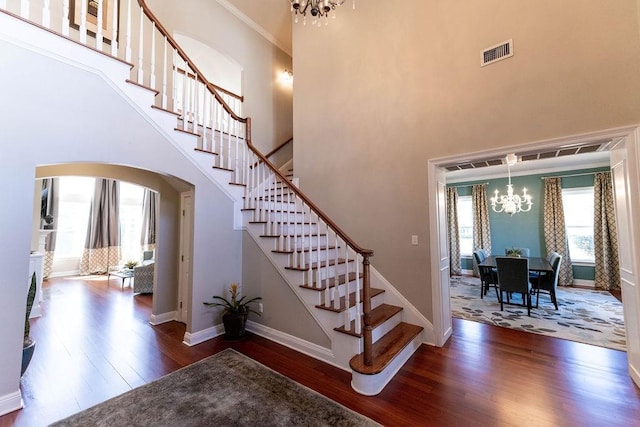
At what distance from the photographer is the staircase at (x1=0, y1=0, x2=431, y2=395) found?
2.42m

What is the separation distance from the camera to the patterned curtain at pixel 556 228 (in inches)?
243

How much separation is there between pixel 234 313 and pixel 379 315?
1790mm

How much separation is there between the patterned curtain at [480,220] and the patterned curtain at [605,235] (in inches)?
80.7

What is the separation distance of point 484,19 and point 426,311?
342 cm

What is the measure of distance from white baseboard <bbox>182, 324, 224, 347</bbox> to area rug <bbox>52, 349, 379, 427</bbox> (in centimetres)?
66

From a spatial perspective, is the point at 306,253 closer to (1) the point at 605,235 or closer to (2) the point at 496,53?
(2) the point at 496,53

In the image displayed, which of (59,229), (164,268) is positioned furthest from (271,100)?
(59,229)

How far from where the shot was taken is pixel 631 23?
7.45 feet

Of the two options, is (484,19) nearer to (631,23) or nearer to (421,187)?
(631,23)

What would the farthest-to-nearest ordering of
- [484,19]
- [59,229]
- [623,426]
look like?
[59,229], [484,19], [623,426]

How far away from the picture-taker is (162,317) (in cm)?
391

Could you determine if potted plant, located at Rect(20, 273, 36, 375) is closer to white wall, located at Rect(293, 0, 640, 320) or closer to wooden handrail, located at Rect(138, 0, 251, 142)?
wooden handrail, located at Rect(138, 0, 251, 142)

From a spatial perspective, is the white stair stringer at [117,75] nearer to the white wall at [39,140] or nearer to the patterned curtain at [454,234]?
the white wall at [39,140]

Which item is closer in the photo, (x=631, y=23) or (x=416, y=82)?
(x=631, y=23)
